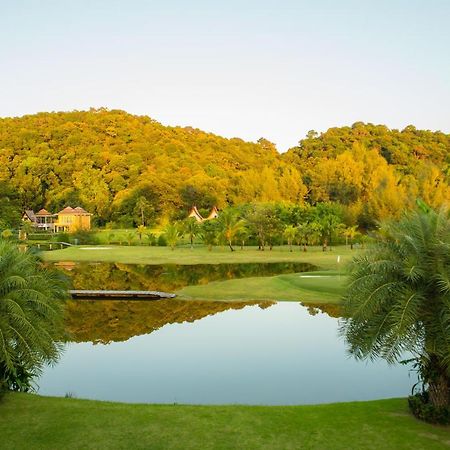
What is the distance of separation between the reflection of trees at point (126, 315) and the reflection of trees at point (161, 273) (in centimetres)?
460

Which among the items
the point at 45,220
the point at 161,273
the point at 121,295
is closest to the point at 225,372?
the point at 121,295

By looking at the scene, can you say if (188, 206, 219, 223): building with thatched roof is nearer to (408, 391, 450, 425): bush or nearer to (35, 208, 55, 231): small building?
(35, 208, 55, 231): small building

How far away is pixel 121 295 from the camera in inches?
997

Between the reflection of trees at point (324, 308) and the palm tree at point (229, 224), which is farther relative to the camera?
the palm tree at point (229, 224)

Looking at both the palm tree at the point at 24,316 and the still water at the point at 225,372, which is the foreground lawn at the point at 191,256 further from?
Answer: the palm tree at the point at 24,316

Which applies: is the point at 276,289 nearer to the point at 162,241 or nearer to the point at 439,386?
the point at 439,386

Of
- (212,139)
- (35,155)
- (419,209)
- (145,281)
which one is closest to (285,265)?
(145,281)

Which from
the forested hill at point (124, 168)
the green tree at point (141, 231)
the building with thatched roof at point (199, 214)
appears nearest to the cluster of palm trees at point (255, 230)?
the green tree at point (141, 231)

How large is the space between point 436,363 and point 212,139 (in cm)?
10465

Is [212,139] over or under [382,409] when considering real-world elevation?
over

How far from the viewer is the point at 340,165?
8075cm

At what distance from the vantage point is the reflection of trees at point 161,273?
29.6m

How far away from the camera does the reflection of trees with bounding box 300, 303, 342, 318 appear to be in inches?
837

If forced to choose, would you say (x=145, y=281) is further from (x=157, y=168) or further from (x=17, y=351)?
(x=157, y=168)
